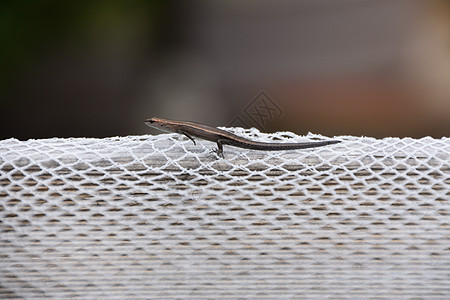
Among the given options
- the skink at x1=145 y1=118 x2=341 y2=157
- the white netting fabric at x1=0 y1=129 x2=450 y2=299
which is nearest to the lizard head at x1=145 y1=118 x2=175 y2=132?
the skink at x1=145 y1=118 x2=341 y2=157

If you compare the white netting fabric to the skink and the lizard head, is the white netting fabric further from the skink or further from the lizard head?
the lizard head

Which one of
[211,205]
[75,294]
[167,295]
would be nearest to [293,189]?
[211,205]

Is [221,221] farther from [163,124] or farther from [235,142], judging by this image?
[163,124]

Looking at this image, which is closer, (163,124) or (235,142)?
(235,142)

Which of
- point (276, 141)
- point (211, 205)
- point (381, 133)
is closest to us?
point (211, 205)

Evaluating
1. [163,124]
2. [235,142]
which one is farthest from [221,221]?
[163,124]

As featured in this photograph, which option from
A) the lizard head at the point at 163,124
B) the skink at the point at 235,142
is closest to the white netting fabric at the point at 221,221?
the skink at the point at 235,142

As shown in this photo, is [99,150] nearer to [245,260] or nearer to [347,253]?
[245,260]

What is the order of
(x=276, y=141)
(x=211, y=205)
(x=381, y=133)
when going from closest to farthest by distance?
1. (x=211, y=205)
2. (x=276, y=141)
3. (x=381, y=133)
